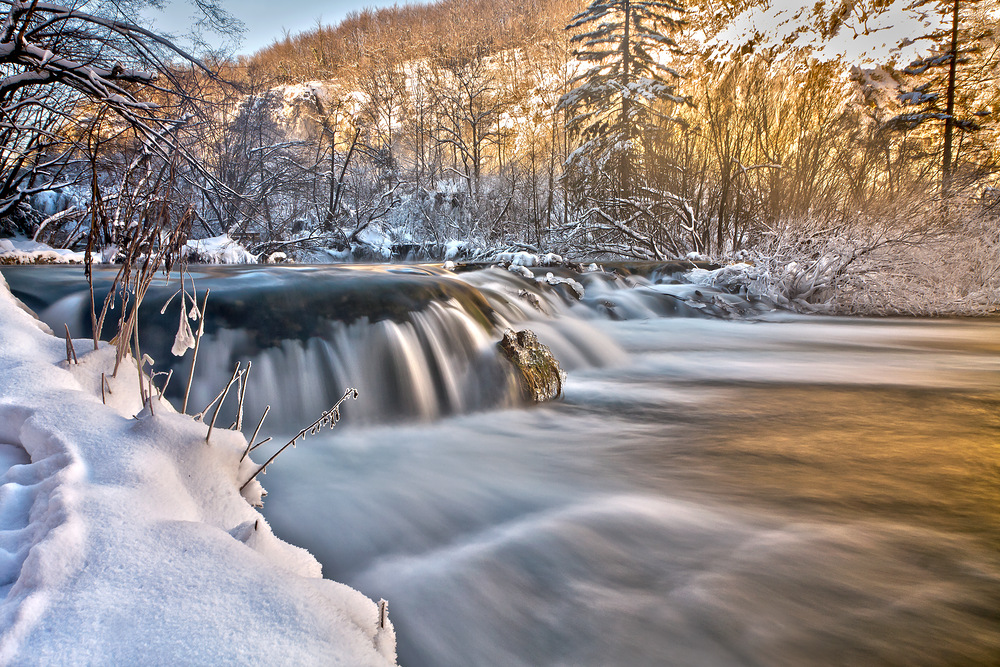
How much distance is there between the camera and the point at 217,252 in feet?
27.4

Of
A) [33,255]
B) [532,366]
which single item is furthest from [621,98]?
[33,255]

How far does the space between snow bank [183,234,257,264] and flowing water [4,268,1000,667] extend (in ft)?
11.6

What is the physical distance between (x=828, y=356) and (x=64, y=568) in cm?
605

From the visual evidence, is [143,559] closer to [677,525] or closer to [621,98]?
[677,525]

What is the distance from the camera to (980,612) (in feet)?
4.82

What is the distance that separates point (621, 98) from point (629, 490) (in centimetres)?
1483

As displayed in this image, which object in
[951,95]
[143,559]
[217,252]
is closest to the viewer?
[143,559]

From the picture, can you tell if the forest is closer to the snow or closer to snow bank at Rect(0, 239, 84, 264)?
snow bank at Rect(0, 239, 84, 264)

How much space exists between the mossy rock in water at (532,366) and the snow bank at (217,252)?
627 cm

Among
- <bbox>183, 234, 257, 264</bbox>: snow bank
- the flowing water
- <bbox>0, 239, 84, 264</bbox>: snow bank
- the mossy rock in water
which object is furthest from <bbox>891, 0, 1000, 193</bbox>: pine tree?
<bbox>0, 239, 84, 264</bbox>: snow bank

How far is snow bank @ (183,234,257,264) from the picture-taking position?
8039 millimetres

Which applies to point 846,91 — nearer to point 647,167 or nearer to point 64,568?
point 647,167

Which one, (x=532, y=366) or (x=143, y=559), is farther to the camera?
(x=532, y=366)

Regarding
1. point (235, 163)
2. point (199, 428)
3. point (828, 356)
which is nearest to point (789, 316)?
point (828, 356)
